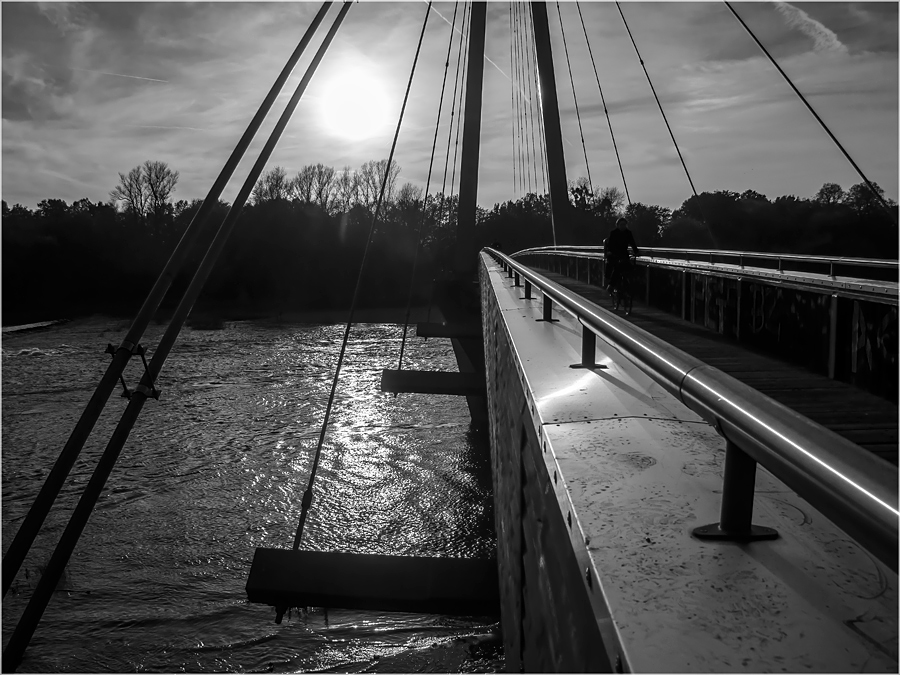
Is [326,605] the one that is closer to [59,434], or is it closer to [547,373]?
[547,373]

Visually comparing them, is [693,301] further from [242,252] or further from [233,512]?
[242,252]

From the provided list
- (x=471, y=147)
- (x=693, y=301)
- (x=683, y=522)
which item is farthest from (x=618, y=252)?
(x=471, y=147)

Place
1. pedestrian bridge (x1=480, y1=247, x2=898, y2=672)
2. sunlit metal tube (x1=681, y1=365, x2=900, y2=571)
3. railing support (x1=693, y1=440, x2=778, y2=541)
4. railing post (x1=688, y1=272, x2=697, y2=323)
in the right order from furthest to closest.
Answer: railing post (x1=688, y1=272, x2=697, y2=323)
railing support (x1=693, y1=440, x2=778, y2=541)
pedestrian bridge (x1=480, y1=247, x2=898, y2=672)
sunlit metal tube (x1=681, y1=365, x2=900, y2=571)

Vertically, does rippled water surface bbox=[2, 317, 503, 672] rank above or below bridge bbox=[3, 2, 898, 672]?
below

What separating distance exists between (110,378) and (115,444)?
0.43 metres

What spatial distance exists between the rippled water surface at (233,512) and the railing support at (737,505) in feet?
21.2

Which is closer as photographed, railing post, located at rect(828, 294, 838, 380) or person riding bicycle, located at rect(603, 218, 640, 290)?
railing post, located at rect(828, 294, 838, 380)

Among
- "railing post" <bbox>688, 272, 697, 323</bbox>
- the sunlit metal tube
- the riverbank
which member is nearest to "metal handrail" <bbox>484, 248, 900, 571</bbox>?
the sunlit metal tube

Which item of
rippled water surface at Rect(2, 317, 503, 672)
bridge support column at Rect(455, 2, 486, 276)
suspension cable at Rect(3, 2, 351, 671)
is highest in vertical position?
bridge support column at Rect(455, 2, 486, 276)

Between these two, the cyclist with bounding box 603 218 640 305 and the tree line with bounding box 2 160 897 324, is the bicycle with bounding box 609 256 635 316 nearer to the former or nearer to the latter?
the cyclist with bounding box 603 218 640 305

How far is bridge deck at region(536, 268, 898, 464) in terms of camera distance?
3.46m

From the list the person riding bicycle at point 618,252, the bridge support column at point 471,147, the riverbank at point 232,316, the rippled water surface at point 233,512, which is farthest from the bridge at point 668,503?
the riverbank at point 232,316

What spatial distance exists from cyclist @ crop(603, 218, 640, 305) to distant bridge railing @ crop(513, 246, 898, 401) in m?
0.60

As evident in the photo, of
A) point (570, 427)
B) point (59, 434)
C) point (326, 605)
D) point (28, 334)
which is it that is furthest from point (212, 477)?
point (28, 334)
